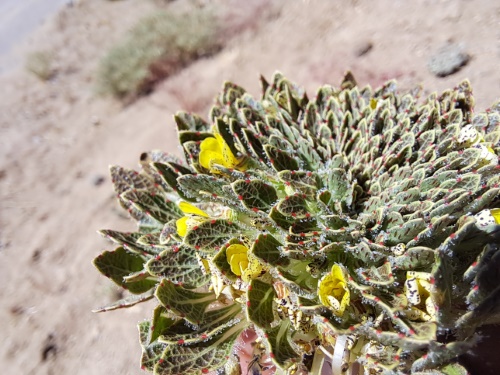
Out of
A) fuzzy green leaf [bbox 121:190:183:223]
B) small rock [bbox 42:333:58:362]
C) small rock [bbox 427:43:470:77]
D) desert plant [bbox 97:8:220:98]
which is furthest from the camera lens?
desert plant [bbox 97:8:220:98]

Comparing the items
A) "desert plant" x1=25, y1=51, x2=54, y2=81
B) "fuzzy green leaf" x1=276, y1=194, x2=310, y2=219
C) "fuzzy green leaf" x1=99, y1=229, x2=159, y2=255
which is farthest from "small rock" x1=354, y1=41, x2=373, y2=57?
"desert plant" x1=25, y1=51, x2=54, y2=81

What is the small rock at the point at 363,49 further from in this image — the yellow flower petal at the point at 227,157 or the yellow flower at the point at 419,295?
the yellow flower at the point at 419,295

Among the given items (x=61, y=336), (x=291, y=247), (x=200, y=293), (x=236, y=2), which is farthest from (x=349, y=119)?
(x=236, y=2)

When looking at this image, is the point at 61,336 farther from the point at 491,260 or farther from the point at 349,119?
the point at 491,260

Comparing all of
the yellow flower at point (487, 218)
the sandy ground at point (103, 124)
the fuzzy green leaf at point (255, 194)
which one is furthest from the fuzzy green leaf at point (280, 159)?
the sandy ground at point (103, 124)

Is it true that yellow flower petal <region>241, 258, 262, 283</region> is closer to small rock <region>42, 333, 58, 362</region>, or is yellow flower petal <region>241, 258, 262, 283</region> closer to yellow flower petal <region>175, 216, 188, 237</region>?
yellow flower petal <region>175, 216, 188, 237</region>

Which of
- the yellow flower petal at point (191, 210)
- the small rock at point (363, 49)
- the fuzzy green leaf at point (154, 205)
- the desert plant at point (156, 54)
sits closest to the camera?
the yellow flower petal at point (191, 210)
